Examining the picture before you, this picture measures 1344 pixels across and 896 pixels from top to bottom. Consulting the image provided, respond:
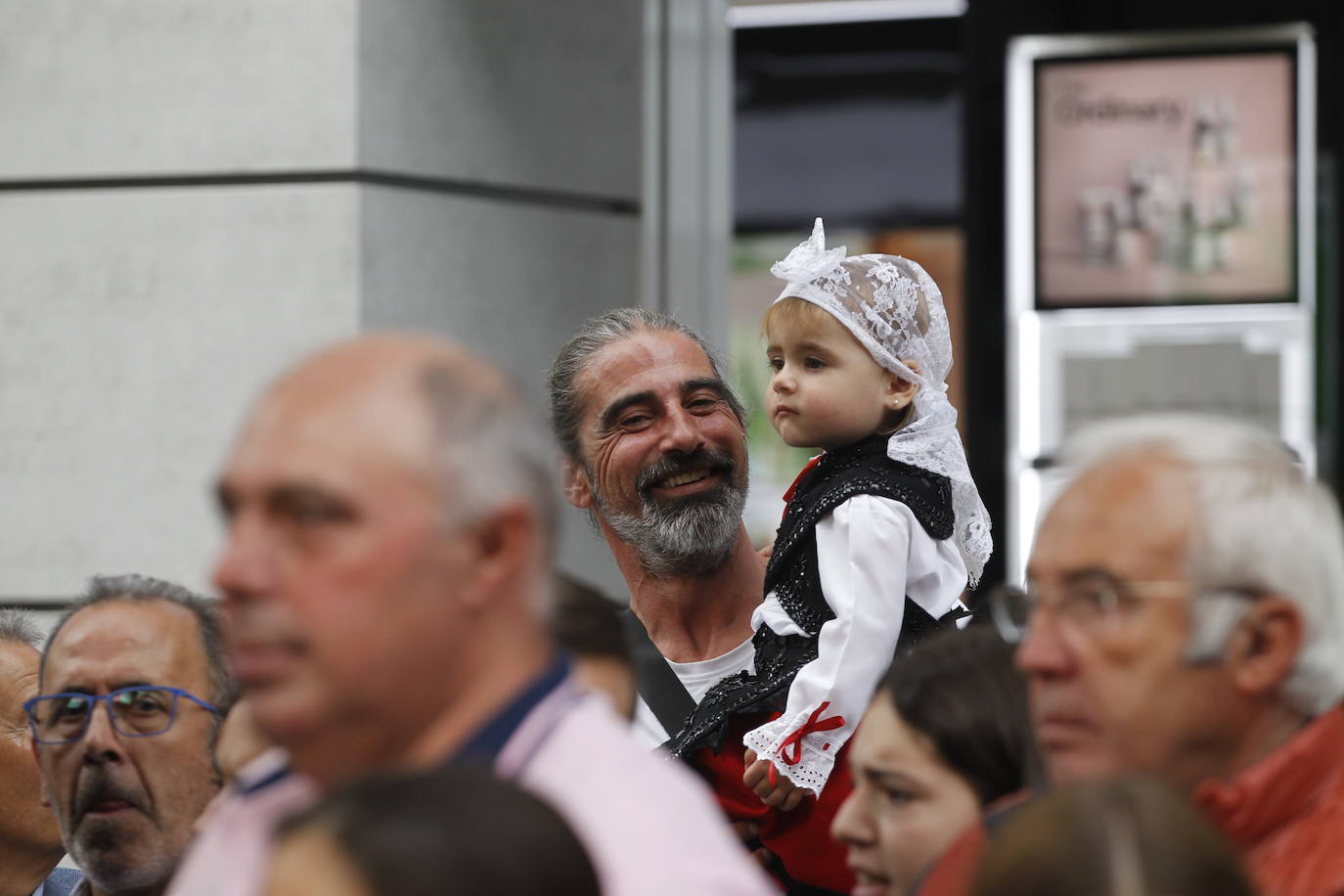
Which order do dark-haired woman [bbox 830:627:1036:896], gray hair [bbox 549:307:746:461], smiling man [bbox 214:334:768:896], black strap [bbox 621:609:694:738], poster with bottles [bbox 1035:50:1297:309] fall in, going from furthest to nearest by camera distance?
poster with bottles [bbox 1035:50:1297:309] → gray hair [bbox 549:307:746:461] → black strap [bbox 621:609:694:738] → dark-haired woman [bbox 830:627:1036:896] → smiling man [bbox 214:334:768:896]

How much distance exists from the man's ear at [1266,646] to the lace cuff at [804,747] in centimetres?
114

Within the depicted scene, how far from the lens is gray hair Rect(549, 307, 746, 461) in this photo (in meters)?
3.80

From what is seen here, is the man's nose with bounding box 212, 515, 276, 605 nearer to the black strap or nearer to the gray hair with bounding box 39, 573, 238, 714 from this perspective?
the gray hair with bounding box 39, 573, 238, 714

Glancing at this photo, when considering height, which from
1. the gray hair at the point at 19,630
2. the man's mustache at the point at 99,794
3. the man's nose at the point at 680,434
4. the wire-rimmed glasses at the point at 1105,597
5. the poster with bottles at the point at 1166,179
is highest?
the poster with bottles at the point at 1166,179

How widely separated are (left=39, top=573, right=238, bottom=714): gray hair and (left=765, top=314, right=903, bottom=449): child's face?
1032 millimetres

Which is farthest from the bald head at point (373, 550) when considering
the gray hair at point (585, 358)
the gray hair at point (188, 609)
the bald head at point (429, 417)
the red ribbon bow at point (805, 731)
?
the gray hair at point (585, 358)

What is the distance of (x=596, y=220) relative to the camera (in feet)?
18.0

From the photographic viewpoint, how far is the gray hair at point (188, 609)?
325 centimetres

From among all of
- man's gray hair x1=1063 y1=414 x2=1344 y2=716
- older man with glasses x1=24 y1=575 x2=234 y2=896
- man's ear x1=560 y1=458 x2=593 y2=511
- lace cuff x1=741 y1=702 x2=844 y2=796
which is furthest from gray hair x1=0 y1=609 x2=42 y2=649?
man's gray hair x1=1063 y1=414 x2=1344 y2=716

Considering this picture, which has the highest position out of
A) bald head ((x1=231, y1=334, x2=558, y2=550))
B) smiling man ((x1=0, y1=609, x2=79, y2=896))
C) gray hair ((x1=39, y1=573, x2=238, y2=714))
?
bald head ((x1=231, y1=334, x2=558, y2=550))

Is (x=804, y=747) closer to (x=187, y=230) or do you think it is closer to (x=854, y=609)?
(x=854, y=609)

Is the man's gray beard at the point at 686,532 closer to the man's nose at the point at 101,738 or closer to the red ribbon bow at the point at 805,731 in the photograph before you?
the red ribbon bow at the point at 805,731

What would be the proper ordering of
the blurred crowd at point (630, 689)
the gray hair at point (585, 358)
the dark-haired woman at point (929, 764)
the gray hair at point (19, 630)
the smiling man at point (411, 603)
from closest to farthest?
the blurred crowd at point (630, 689)
the smiling man at point (411, 603)
the dark-haired woman at point (929, 764)
the gray hair at point (585, 358)
the gray hair at point (19, 630)

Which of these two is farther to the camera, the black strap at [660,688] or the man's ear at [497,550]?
the black strap at [660,688]
